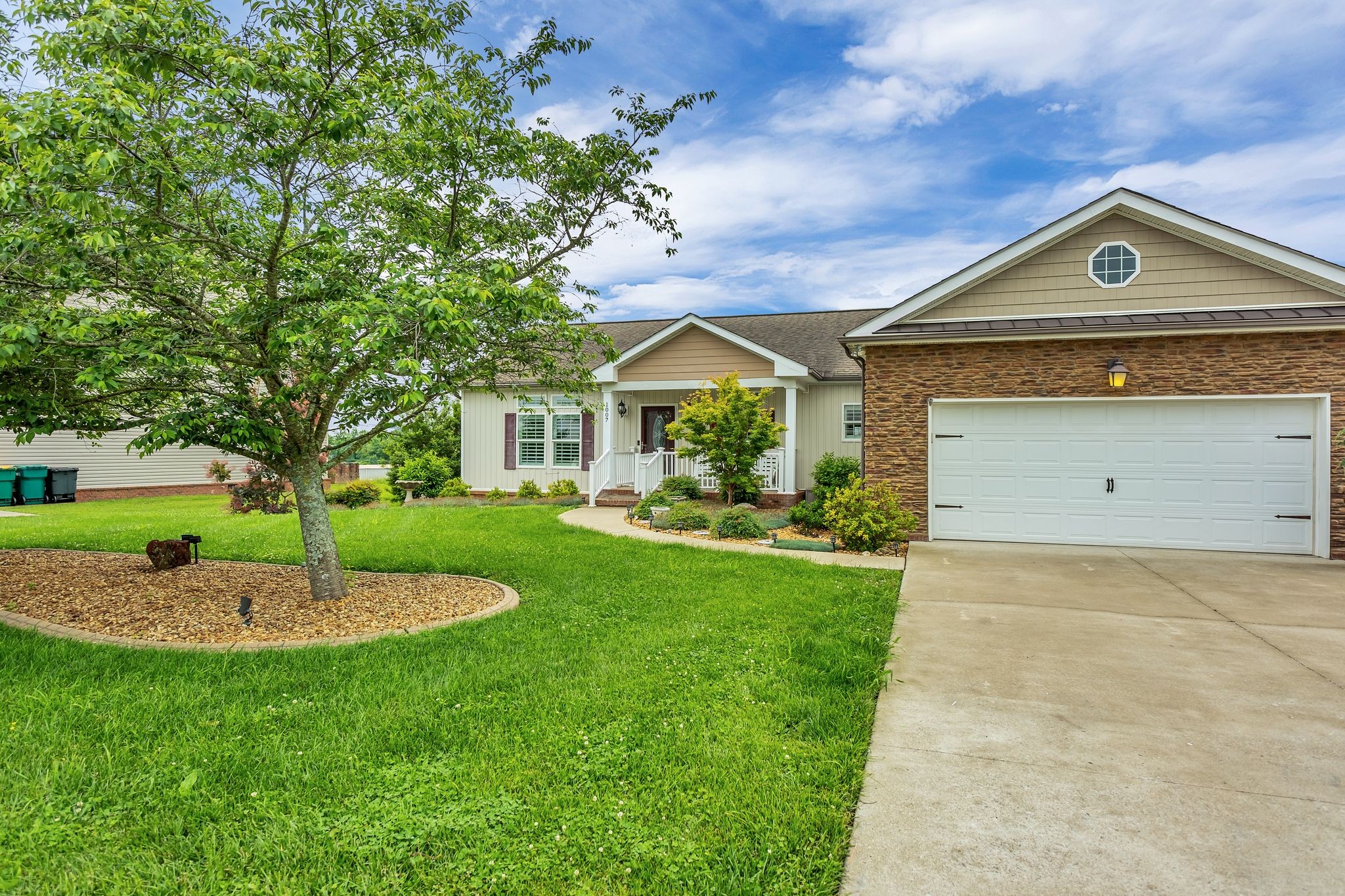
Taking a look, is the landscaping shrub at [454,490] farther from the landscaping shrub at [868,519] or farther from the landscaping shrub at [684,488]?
the landscaping shrub at [868,519]

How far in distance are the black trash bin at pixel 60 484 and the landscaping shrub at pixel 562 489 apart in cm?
1260

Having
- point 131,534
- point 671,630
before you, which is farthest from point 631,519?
point 131,534

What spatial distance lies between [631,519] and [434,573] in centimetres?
503

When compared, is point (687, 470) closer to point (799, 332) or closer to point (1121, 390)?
point (799, 332)

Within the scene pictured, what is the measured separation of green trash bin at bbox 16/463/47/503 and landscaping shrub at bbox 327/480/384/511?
7468 mm

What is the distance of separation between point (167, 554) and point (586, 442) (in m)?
9.59

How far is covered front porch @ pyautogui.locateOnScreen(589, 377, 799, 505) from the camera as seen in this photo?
13672mm

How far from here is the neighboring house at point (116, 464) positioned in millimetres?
16891

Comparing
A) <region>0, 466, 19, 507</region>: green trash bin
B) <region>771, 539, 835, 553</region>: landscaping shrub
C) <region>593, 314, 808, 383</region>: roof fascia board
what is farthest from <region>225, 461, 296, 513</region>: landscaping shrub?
<region>771, 539, 835, 553</region>: landscaping shrub

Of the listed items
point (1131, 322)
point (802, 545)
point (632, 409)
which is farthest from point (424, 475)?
point (1131, 322)

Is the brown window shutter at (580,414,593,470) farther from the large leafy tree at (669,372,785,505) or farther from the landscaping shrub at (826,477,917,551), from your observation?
the landscaping shrub at (826,477,917,551)

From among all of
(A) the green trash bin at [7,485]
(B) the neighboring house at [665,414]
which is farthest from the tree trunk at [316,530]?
(A) the green trash bin at [7,485]

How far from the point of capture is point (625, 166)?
6414mm

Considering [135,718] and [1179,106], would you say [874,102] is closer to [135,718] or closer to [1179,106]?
[1179,106]
